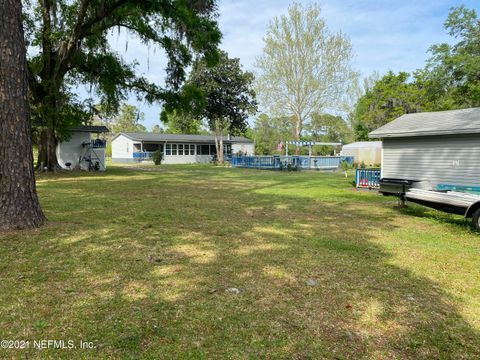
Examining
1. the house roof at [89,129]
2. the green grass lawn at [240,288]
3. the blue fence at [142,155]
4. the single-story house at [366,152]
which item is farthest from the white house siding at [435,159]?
the blue fence at [142,155]

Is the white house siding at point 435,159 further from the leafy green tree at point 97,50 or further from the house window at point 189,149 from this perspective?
the house window at point 189,149

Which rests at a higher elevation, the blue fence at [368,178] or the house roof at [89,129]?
the house roof at [89,129]

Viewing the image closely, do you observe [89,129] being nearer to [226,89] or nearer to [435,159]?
[226,89]

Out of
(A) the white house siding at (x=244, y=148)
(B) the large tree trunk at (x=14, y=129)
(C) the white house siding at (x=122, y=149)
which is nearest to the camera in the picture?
(B) the large tree trunk at (x=14, y=129)

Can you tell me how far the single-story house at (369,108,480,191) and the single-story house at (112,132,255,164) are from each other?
2988 centimetres

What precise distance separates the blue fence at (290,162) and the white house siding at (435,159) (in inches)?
508

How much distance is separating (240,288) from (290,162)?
24.2 metres

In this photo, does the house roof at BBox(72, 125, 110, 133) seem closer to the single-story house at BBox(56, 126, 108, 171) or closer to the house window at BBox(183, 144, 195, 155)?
the single-story house at BBox(56, 126, 108, 171)

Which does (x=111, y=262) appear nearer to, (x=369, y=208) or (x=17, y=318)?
(x=17, y=318)

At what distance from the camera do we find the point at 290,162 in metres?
27.4

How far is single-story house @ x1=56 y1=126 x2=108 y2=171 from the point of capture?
75.4 ft

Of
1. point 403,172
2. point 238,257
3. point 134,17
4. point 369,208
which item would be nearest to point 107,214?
point 238,257

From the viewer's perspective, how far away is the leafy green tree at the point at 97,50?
15266mm

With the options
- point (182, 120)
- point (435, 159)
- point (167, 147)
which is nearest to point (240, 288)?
point (435, 159)
